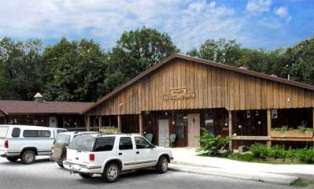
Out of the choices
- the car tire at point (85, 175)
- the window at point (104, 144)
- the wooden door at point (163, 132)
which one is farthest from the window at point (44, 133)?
the wooden door at point (163, 132)

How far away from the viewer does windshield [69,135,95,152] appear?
17.2m

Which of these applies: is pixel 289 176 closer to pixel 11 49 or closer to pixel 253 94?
pixel 253 94

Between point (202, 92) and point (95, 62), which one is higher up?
point (95, 62)

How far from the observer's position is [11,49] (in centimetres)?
7169

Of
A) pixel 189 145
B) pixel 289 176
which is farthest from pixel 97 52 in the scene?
pixel 289 176

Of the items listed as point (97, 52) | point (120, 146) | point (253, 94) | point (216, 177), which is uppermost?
point (97, 52)

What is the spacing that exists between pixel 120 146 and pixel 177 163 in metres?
5.31

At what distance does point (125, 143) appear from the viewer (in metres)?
18.3

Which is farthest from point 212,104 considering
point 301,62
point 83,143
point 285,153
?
point 301,62

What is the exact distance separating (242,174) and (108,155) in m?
5.08

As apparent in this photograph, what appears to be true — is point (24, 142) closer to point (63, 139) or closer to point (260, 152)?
point (63, 139)

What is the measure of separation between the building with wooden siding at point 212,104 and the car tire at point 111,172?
34.7 feet

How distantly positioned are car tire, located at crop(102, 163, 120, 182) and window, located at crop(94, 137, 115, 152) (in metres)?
0.62

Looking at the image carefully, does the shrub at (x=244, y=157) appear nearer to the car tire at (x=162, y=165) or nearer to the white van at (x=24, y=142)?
the car tire at (x=162, y=165)
